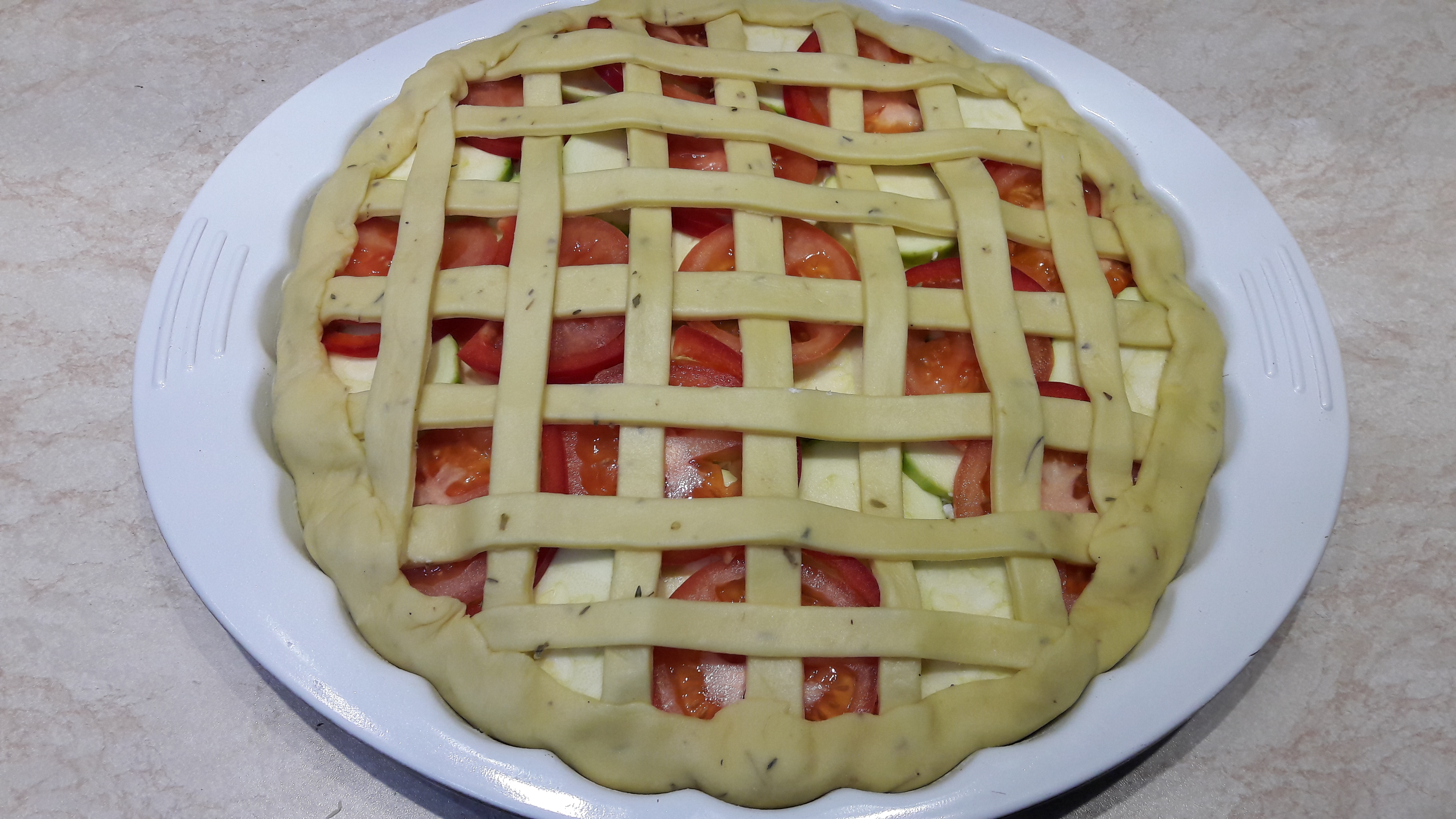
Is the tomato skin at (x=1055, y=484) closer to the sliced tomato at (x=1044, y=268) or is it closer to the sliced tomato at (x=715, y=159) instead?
the sliced tomato at (x=1044, y=268)

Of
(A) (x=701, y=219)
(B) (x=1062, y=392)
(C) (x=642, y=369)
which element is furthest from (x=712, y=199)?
(B) (x=1062, y=392)

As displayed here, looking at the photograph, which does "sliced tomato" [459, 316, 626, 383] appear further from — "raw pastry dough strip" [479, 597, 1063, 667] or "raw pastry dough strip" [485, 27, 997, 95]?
"raw pastry dough strip" [485, 27, 997, 95]

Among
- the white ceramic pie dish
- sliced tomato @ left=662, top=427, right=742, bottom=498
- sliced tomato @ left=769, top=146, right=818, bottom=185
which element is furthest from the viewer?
sliced tomato @ left=769, top=146, right=818, bottom=185

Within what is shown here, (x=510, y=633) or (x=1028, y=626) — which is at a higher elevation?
(x=1028, y=626)

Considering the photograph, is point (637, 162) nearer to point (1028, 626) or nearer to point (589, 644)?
point (589, 644)

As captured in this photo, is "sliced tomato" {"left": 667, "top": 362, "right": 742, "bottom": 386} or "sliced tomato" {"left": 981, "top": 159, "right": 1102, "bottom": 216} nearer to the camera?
"sliced tomato" {"left": 667, "top": 362, "right": 742, "bottom": 386}

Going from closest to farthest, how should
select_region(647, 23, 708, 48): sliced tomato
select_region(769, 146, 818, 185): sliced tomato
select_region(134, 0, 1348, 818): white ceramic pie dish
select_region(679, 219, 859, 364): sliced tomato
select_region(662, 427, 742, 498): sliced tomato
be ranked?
select_region(134, 0, 1348, 818): white ceramic pie dish
select_region(662, 427, 742, 498): sliced tomato
select_region(679, 219, 859, 364): sliced tomato
select_region(769, 146, 818, 185): sliced tomato
select_region(647, 23, 708, 48): sliced tomato

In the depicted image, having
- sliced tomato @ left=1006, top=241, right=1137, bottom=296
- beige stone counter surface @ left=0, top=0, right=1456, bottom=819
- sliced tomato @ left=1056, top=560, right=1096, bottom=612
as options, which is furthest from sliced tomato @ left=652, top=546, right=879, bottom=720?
sliced tomato @ left=1006, top=241, right=1137, bottom=296

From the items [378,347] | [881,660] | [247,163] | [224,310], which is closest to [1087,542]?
[881,660]
